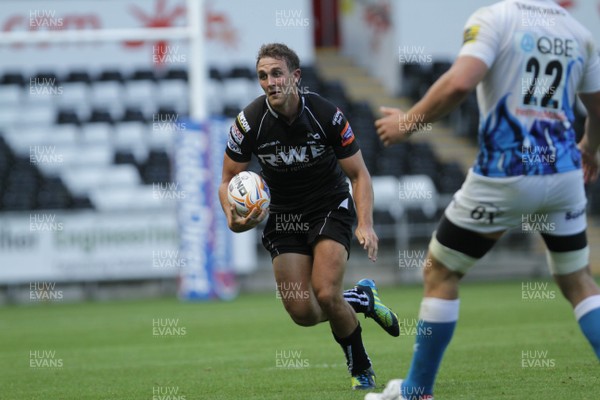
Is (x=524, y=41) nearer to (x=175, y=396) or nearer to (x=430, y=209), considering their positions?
(x=175, y=396)

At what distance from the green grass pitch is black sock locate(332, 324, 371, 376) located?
150 mm

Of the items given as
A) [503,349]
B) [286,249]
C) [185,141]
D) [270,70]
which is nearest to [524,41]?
[270,70]

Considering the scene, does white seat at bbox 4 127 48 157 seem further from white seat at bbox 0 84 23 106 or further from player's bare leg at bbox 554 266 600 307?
player's bare leg at bbox 554 266 600 307

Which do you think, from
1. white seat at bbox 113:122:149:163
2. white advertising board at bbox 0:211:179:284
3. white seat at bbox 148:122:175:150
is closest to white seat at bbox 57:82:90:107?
white seat at bbox 113:122:149:163

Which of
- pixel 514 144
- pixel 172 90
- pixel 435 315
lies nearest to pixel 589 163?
pixel 514 144

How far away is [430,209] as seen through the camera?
2023 centimetres

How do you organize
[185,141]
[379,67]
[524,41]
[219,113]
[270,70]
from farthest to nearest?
[379,67], [219,113], [185,141], [270,70], [524,41]

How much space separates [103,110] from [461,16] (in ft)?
30.3

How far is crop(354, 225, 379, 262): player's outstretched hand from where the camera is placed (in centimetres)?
643

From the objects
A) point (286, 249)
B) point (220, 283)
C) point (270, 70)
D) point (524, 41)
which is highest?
point (524, 41)

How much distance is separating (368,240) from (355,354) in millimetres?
1008

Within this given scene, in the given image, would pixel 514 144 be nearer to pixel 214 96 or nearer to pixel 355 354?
pixel 355 354

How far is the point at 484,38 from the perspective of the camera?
16.1 feet

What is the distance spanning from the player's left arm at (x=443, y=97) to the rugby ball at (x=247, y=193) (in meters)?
2.12
